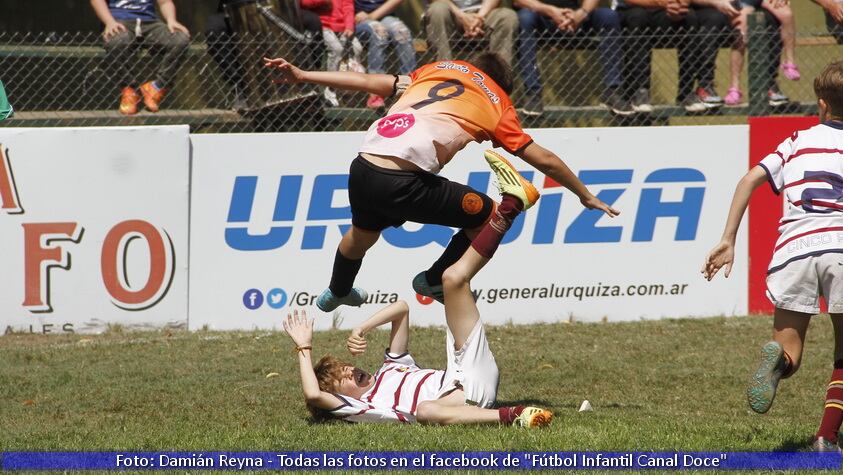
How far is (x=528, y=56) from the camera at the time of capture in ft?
34.1

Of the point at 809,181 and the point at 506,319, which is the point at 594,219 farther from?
the point at 809,181

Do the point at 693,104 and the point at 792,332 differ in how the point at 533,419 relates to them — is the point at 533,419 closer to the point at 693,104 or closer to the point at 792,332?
the point at 792,332

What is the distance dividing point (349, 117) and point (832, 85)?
218 inches

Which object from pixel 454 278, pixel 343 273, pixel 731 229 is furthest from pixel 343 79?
pixel 731 229

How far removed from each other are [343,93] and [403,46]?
0.70 m

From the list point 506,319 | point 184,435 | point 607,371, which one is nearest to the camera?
point 184,435

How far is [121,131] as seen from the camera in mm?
9039

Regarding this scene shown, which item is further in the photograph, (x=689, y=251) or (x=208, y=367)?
(x=689, y=251)

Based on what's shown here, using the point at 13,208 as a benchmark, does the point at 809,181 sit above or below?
above

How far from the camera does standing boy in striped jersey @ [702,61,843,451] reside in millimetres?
5121

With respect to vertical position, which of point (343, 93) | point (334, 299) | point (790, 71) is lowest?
point (343, 93)

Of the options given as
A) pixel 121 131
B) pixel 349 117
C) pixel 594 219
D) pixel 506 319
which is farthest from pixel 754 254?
pixel 121 131

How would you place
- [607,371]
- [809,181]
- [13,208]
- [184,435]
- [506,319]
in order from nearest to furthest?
[809,181], [184,435], [607,371], [13,208], [506,319]

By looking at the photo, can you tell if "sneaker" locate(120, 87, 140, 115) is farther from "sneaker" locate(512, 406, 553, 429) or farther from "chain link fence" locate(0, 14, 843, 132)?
"sneaker" locate(512, 406, 553, 429)
